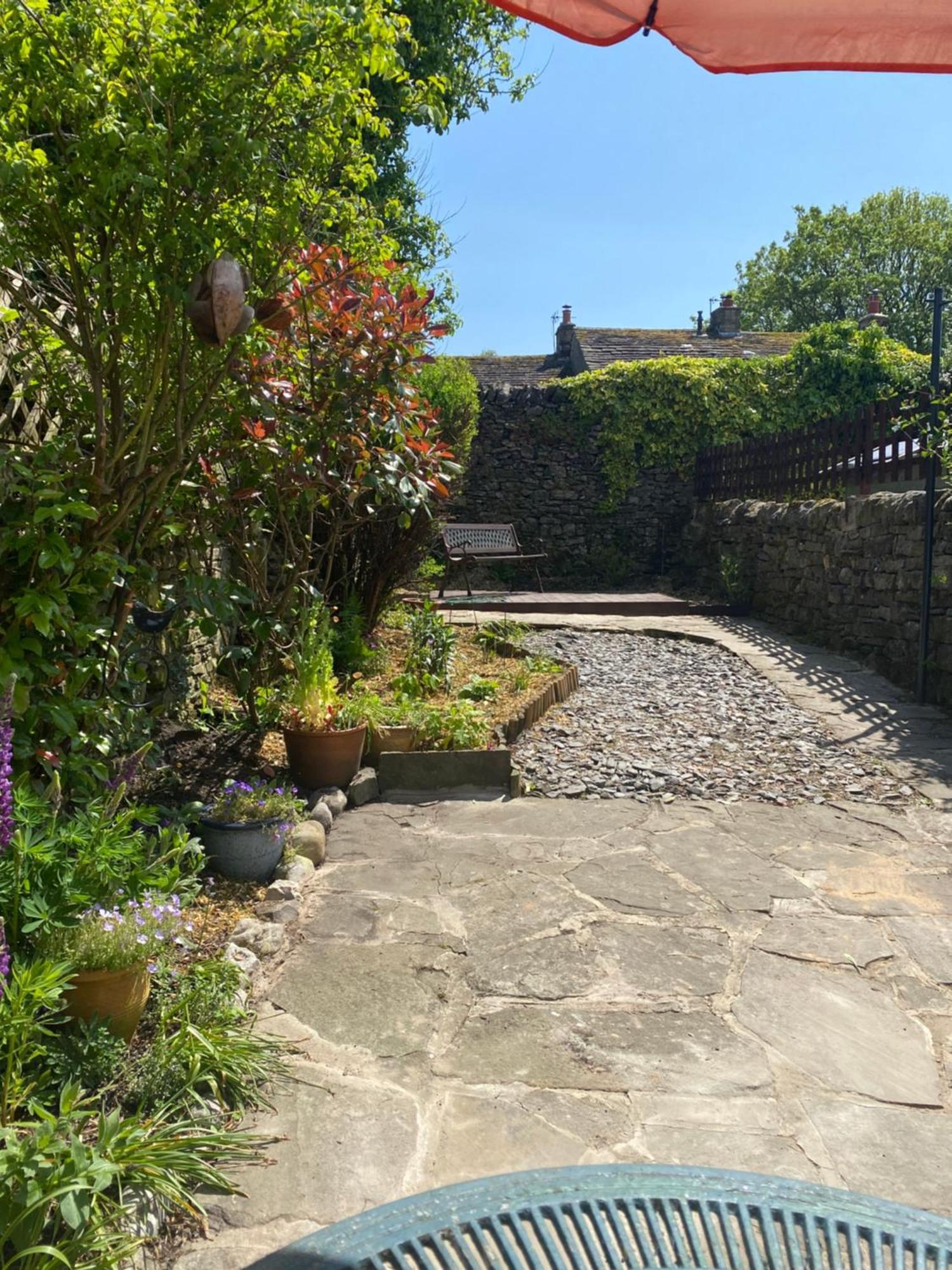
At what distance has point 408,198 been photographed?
11.4 m

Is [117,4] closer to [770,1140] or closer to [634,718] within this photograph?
[770,1140]

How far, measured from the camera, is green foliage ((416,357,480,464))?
11.2 m

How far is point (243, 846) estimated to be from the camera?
324 cm

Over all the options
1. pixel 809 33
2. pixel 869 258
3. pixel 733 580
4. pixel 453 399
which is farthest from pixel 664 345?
pixel 869 258

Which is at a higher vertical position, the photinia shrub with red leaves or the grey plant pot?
the photinia shrub with red leaves

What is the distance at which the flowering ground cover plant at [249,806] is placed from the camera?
10.8 feet

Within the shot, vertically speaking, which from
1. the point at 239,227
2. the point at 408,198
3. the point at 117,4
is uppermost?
the point at 408,198

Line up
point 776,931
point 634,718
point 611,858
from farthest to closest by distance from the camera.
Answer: point 634,718 < point 611,858 < point 776,931

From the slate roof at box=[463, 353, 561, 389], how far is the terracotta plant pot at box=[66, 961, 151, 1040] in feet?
49.2

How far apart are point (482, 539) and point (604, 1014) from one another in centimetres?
1005

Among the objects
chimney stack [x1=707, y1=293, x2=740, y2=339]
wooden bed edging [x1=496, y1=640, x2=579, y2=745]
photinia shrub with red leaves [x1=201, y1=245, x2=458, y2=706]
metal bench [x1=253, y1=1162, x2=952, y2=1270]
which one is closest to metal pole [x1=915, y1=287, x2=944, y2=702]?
wooden bed edging [x1=496, y1=640, x2=579, y2=745]

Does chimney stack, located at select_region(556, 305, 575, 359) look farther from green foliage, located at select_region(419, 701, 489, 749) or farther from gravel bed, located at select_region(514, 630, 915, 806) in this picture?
green foliage, located at select_region(419, 701, 489, 749)

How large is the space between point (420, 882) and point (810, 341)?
12639 mm

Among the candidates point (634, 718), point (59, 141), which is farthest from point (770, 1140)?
point (634, 718)
